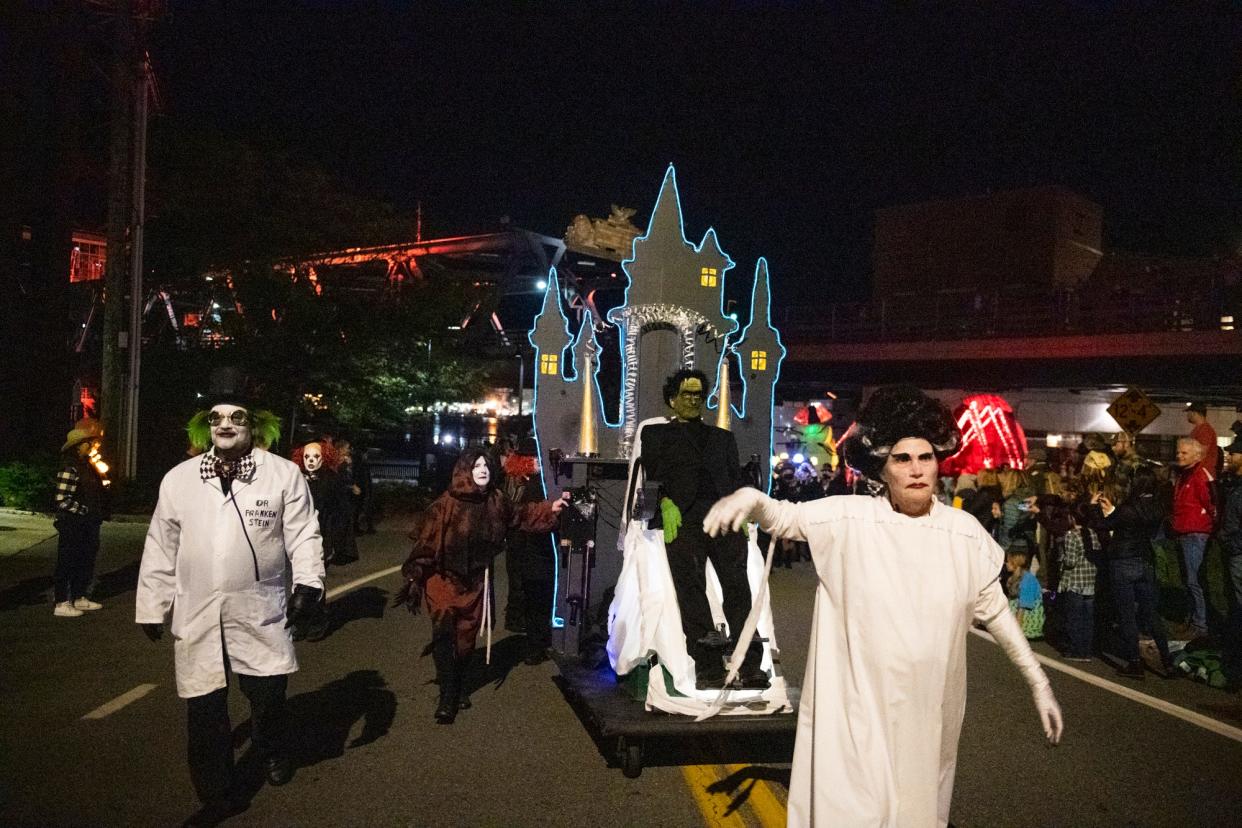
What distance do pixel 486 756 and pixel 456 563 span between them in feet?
4.94

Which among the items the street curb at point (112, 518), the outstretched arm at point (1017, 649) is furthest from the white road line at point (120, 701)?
the street curb at point (112, 518)

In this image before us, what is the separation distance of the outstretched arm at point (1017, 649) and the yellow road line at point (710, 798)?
1.86m

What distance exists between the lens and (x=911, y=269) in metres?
41.3

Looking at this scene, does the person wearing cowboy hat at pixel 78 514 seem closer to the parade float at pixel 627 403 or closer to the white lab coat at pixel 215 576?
the parade float at pixel 627 403

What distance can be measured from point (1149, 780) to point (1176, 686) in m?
2.99

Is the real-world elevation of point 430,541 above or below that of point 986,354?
below

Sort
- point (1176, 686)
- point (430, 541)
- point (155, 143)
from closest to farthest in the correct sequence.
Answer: point (430, 541), point (1176, 686), point (155, 143)

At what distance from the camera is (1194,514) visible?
9.65 metres

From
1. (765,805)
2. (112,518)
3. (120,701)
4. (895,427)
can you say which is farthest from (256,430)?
(112,518)

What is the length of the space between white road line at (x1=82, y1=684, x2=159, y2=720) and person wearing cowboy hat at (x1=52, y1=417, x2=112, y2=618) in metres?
2.99

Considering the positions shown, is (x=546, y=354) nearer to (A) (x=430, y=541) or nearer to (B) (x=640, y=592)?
(A) (x=430, y=541)

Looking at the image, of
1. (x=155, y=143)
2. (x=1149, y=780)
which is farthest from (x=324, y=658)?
(x=155, y=143)

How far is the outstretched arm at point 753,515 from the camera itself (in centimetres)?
350

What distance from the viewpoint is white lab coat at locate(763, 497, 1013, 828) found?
3.54 meters
